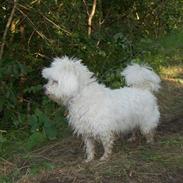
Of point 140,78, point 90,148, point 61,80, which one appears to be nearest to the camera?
point 61,80

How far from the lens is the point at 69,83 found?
504 centimetres

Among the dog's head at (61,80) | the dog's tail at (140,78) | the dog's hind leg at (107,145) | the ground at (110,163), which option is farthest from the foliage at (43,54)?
the dog's tail at (140,78)

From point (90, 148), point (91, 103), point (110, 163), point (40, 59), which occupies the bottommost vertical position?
point (110, 163)

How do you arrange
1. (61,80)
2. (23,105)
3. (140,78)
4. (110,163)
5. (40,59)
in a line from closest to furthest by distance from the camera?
(61,80) < (110,163) < (140,78) < (23,105) < (40,59)

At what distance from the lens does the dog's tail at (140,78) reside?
5844mm

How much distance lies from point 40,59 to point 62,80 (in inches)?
108

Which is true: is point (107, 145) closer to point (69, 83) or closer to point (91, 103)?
point (91, 103)

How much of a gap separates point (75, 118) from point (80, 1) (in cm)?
435

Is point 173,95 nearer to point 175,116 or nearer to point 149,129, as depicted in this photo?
point 175,116

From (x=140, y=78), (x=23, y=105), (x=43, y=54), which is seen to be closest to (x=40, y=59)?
(x=43, y=54)

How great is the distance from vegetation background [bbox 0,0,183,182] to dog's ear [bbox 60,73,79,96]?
0.45m

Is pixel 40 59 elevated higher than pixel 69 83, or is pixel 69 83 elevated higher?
pixel 40 59

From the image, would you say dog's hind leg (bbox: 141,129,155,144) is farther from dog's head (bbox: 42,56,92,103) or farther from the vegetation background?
dog's head (bbox: 42,56,92,103)

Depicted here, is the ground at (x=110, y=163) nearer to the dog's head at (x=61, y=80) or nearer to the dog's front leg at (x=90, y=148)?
the dog's front leg at (x=90, y=148)
